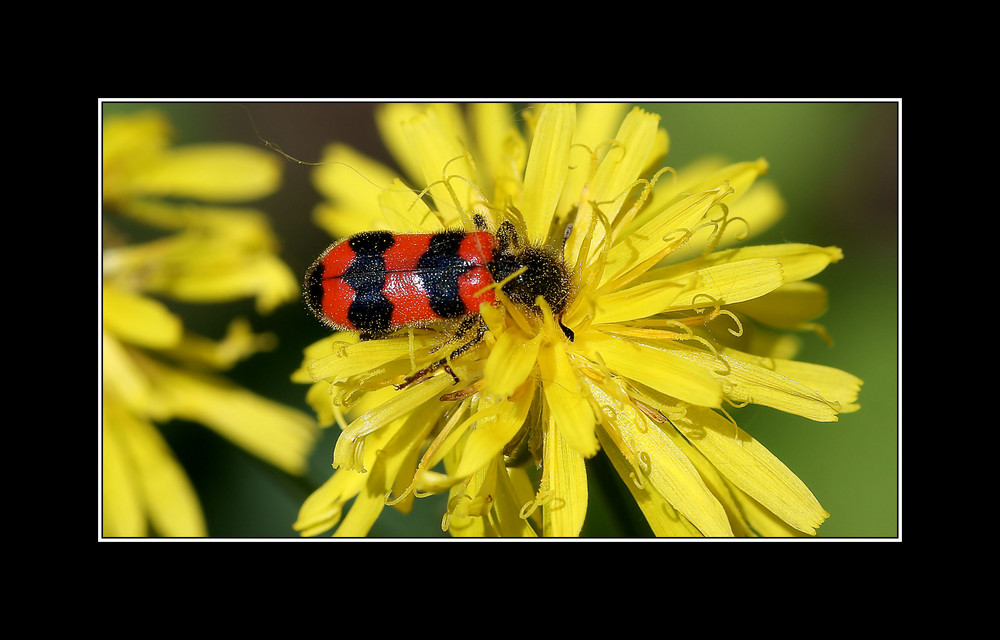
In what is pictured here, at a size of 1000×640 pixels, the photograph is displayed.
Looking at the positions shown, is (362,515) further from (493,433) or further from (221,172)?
(221,172)

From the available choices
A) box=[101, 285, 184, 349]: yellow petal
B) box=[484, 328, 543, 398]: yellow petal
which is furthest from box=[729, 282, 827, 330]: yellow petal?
box=[101, 285, 184, 349]: yellow petal

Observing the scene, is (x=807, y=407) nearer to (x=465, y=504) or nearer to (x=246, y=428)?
(x=465, y=504)

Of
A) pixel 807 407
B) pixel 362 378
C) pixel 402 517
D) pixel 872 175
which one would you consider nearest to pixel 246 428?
pixel 402 517

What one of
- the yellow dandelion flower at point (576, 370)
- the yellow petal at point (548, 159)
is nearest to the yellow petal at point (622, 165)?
the yellow dandelion flower at point (576, 370)

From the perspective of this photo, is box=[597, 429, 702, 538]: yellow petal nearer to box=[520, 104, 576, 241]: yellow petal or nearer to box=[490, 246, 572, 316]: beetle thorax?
box=[490, 246, 572, 316]: beetle thorax

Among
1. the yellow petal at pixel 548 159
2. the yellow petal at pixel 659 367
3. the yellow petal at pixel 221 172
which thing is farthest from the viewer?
the yellow petal at pixel 221 172

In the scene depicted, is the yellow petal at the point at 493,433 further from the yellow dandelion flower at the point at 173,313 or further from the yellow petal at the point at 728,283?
the yellow dandelion flower at the point at 173,313

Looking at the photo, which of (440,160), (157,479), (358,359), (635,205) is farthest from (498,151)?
(157,479)
